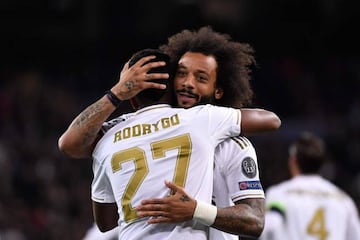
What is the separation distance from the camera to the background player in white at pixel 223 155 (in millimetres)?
4520

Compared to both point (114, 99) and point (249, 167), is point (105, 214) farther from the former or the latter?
point (249, 167)

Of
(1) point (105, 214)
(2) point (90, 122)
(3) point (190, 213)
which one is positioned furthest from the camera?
(1) point (105, 214)

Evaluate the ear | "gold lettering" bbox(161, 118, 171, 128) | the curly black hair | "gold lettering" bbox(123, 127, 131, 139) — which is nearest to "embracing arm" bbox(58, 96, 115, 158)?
"gold lettering" bbox(123, 127, 131, 139)

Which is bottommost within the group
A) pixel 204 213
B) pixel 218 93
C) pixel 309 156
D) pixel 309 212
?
pixel 309 212

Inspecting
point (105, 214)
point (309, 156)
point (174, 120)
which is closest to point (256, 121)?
point (174, 120)

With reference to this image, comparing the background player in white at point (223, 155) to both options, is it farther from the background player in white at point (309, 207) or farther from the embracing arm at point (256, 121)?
the background player in white at point (309, 207)

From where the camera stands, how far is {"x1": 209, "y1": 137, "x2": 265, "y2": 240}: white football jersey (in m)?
4.68

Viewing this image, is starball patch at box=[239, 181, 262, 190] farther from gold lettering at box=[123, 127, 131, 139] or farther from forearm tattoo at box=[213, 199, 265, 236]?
gold lettering at box=[123, 127, 131, 139]

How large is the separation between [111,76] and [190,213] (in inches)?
491

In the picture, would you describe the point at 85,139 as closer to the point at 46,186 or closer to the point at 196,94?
the point at 196,94

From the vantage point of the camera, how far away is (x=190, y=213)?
14.7 ft

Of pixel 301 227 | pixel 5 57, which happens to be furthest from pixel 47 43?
pixel 301 227

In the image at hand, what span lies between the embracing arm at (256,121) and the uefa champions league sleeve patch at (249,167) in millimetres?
148

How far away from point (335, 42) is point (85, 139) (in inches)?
549
